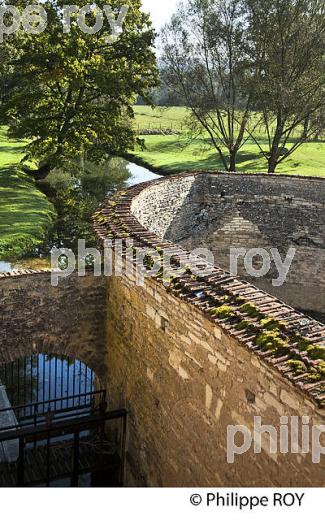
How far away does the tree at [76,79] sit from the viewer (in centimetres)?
2858

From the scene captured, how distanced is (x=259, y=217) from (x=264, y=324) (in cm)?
1278

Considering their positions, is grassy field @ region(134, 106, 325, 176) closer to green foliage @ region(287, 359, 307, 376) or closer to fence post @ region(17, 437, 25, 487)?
Result: fence post @ region(17, 437, 25, 487)

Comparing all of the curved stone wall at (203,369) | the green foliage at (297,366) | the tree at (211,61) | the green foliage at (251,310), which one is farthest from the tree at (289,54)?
the green foliage at (297,366)

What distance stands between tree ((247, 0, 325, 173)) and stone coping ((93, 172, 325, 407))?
22.0 meters

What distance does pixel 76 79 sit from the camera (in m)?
28.4

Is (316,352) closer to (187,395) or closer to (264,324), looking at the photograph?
(264,324)

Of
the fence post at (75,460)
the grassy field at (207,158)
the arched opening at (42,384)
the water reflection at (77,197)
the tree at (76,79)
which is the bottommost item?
the arched opening at (42,384)

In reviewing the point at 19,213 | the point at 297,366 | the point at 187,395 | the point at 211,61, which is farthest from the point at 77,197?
the point at 297,366

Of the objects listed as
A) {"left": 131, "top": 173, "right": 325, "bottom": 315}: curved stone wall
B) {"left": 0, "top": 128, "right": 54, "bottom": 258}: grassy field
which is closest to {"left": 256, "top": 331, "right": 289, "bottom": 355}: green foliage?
{"left": 131, "top": 173, "right": 325, "bottom": 315}: curved stone wall

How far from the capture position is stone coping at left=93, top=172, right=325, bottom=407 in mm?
5914

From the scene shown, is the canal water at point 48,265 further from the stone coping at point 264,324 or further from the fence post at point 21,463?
the stone coping at point 264,324

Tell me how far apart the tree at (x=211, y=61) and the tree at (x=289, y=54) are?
929mm

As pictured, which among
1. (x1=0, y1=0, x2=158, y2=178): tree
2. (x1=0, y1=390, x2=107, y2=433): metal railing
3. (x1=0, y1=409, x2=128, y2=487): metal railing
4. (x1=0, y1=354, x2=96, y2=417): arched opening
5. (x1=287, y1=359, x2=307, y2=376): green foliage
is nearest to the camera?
(x1=287, y1=359, x2=307, y2=376): green foliage
